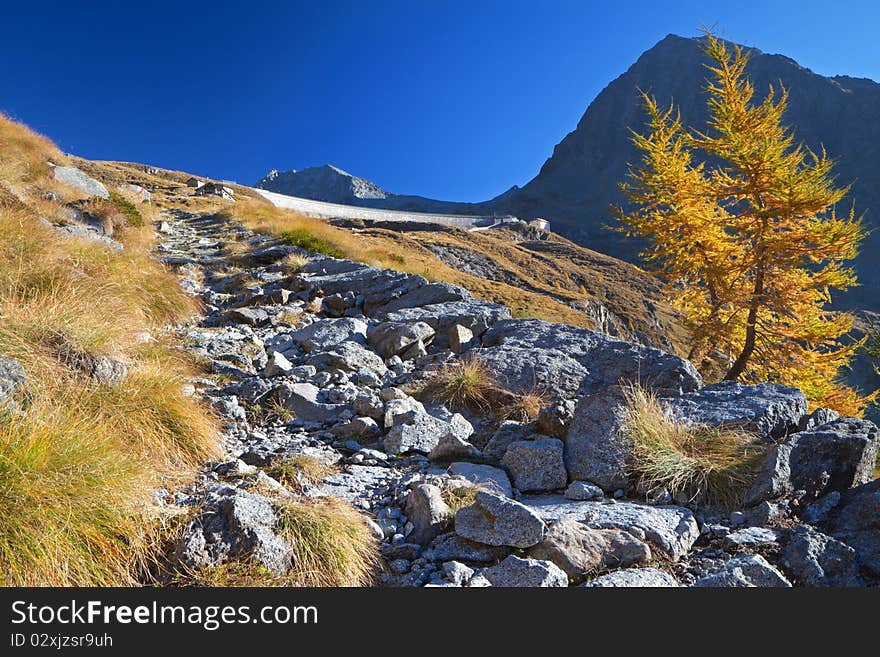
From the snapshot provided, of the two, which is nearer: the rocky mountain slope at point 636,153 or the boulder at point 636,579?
the boulder at point 636,579

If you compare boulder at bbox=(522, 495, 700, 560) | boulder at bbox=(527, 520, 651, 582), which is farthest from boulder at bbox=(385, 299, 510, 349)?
boulder at bbox=(527, 520, 651, 582)

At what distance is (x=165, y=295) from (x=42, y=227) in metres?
1.93

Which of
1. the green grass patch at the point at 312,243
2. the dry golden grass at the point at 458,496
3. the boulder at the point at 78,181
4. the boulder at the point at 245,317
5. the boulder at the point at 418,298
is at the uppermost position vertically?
the boulder at the point at 78,181

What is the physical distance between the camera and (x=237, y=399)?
205 inches

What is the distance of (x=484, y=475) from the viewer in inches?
161

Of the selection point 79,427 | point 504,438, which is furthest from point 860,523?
point 79,427

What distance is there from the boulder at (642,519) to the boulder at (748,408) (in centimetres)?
127

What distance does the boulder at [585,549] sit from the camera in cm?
279

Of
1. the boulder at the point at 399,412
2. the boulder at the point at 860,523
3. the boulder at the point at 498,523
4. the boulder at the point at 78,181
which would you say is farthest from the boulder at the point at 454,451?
the boulder at the point at 78,181

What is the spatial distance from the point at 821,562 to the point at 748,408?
1.95 metres

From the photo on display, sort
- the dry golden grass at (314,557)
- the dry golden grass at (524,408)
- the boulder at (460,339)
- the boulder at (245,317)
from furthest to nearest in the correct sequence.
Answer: the boulder at (245,317)
the boulder at (460,339)
the dry golden grass at (524,408)
the dry golden grass at (314,557)

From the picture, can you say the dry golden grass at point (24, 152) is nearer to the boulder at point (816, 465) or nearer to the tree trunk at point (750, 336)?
the boulder at point (816, 465)

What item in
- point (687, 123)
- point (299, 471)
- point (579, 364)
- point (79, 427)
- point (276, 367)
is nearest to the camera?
point (79, 427)

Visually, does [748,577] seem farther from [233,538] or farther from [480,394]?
[480,394]
